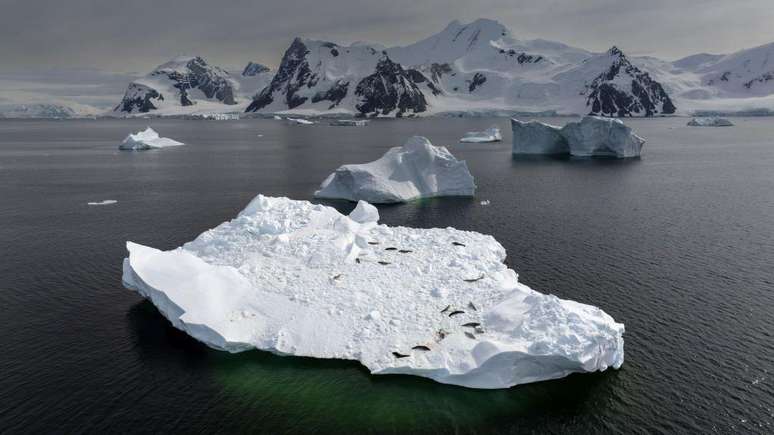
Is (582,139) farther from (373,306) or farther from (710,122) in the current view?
(710,122)

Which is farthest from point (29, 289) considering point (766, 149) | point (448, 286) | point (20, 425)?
point (766, 149)

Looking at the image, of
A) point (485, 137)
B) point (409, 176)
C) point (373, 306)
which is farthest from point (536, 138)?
point (373, 306)

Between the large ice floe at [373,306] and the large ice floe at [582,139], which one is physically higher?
the large ice floe at [582,139]

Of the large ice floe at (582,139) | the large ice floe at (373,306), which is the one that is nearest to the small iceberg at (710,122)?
the large ice floe at (582,139)

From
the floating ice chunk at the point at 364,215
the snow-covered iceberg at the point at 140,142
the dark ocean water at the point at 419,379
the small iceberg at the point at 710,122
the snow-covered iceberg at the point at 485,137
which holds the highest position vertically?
the small iceberg at the point at 710,122

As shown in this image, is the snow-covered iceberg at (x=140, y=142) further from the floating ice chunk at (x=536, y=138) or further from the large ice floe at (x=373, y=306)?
the large ice floe at (x=373, y=306)

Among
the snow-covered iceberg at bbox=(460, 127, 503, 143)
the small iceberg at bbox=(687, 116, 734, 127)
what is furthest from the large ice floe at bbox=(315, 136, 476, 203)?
the small iceberg at bbox=(687, 116, 734, 127)

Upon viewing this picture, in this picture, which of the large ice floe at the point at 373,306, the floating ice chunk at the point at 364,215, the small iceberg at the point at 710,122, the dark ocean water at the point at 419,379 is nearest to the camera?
the dark ocean water at the point at 419,379

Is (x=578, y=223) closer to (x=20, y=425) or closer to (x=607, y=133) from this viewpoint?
(x=20, y=425)
